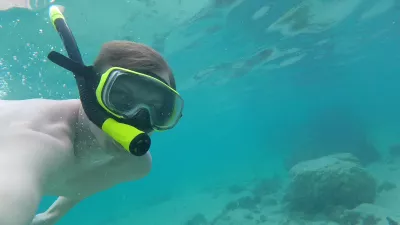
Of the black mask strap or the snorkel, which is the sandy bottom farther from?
the black mask strap

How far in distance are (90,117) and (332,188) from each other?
12.7 m

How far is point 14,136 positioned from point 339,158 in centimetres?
1590

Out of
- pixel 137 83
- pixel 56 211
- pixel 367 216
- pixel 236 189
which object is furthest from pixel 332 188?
pixel 236 189

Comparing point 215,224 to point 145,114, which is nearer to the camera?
point 145,114

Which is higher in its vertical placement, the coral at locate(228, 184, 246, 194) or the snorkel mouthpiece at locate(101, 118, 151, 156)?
the coral at locate(228, 184, 246, 194)

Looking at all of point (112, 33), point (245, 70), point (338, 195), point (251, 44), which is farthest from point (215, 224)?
point (245, 70)

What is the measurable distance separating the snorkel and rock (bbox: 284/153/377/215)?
40.1 ft

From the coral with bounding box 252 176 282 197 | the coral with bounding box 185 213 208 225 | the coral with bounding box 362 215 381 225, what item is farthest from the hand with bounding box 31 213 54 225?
the coral with bounding box 252 176 282 197

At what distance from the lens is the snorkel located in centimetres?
226

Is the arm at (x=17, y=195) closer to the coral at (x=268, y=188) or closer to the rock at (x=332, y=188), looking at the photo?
the rock at (x=332, y=188)

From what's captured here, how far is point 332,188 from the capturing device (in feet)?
42.5

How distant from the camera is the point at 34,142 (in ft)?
6.77

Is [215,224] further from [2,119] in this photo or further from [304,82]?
[304,82]

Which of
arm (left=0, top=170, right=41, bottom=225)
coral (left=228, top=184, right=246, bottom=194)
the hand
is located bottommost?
arm (left=0, top=170, right=41, bottom=225)
